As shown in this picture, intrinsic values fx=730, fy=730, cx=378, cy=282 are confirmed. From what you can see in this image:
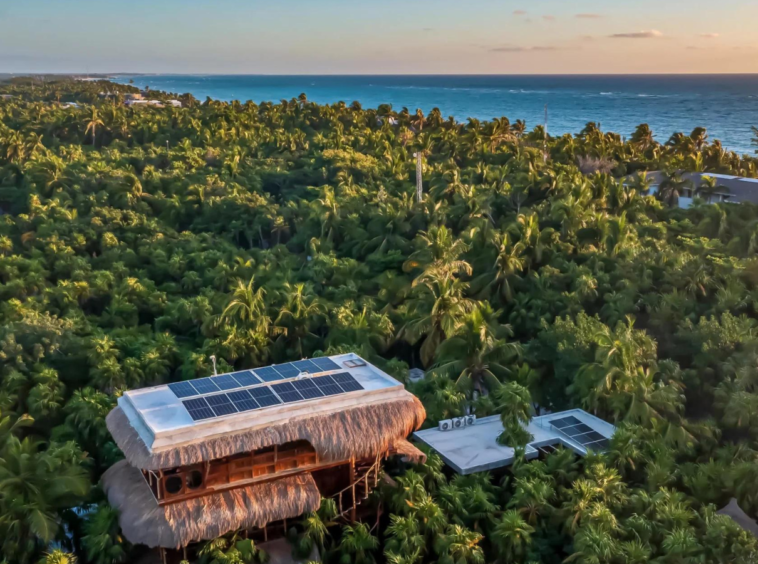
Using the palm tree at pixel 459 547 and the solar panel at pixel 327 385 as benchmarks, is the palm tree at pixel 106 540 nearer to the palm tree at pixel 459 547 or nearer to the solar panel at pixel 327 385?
the solar panel at pixel 327 385

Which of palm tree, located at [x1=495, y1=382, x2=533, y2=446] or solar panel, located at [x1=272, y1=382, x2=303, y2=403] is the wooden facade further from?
palm tree, located at [x1=495, y1=382, x2=533, y2=446]

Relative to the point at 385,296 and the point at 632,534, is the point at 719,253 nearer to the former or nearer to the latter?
the point at 385,296

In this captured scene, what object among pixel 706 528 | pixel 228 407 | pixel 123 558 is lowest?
pixel 123 558

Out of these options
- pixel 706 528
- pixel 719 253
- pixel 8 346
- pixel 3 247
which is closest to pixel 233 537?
pixel 706 528

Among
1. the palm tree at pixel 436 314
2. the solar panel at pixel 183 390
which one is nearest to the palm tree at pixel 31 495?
the solar panel at pixel 183 390

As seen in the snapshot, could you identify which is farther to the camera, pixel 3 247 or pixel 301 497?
pixel 3 247

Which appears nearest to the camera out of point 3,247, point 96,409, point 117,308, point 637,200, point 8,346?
point 96,409

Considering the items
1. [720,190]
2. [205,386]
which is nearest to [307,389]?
[205,386]

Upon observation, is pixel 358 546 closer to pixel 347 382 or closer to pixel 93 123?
pixel 347 382

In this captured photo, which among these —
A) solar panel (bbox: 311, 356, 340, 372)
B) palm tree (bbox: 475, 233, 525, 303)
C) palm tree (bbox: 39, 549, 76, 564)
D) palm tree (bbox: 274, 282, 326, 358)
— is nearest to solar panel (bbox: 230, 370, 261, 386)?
solar panel (bbox: 311, 356, 340, 372)
